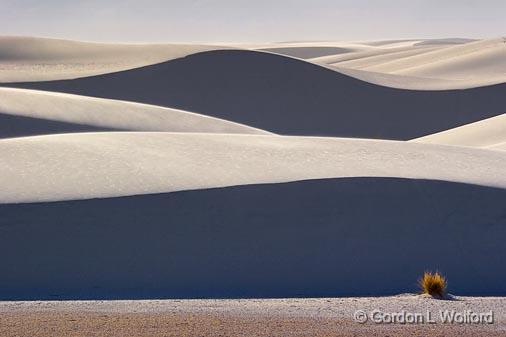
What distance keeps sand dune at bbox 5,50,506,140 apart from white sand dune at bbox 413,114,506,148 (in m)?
10.2

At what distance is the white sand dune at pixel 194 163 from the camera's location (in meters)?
15.8

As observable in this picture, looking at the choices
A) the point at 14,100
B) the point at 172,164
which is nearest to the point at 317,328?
the point at 172,164

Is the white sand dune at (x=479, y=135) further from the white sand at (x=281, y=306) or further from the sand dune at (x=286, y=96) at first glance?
the white sand at (x=281, y=306)

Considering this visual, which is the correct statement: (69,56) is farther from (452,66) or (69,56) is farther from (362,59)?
(362,59)

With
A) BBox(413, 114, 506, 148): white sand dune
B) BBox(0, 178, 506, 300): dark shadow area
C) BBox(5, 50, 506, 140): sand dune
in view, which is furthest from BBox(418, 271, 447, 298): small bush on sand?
BBox(5, 50, 506, 140): sand dune

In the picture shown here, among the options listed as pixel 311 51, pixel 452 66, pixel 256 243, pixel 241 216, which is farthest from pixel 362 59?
pixel 256 243

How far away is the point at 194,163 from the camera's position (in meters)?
17.7

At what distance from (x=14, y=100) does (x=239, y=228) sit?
16.2 m

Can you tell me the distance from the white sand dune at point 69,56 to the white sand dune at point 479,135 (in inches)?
780

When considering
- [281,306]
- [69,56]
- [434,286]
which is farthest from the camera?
[69,56]

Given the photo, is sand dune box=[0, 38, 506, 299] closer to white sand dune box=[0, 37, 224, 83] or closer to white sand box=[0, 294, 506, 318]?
white sand box=[0, 294, 506, 318]

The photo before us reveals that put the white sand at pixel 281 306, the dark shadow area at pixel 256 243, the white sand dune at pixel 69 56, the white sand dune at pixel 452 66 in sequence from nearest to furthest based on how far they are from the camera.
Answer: the white sand at pixel 281 306 < the dark shadow area at pixel 256 243 < the white sand dune at pixel 69 56 < the white sand dune at pixel 452 66

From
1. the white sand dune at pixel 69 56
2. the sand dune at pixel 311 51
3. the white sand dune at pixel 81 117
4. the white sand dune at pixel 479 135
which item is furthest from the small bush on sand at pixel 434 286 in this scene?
the sand dune at pixel 311 51

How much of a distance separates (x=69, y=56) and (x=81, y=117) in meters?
35.0
